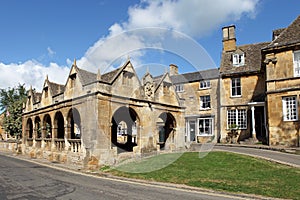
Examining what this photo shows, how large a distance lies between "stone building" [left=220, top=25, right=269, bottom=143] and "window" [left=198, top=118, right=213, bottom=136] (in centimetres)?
254

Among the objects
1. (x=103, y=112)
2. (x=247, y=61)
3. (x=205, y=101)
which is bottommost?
(x=103, y=112)

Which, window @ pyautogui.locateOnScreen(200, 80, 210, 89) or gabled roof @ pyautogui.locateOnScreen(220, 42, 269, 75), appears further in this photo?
window @ pyautogui.locateOnScreen(200, 80, 210, 89)

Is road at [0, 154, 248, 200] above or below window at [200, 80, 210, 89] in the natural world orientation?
below

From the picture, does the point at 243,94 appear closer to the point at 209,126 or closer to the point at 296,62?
the point at 209,126

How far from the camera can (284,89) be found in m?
20.0

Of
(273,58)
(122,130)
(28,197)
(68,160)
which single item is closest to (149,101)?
(68,160)

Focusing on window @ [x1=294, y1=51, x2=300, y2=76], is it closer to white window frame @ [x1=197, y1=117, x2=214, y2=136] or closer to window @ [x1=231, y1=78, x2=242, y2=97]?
window @ [x1=231, y1=78, x2=242, y2=97]

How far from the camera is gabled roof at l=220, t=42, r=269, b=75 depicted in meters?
27.8

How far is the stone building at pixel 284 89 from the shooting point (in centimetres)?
1964

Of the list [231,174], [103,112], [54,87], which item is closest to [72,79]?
[103,112]

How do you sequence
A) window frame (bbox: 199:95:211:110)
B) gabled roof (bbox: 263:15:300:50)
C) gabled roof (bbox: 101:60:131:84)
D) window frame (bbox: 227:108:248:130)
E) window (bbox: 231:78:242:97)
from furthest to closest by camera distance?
window frame (bbox: 199:95:211:110) < window (bbox: 231:78:242:97) < window frame (bbox: 227:108:248:130) < gabled roof (bbox: 263:15:300:50) < gabled roof (bbox: 101:60:131:84)

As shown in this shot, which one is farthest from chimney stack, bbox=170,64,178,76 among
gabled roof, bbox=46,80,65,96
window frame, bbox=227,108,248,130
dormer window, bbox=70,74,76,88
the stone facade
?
dormer window, bbox=70,74,76,88

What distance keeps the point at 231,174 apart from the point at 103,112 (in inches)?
335

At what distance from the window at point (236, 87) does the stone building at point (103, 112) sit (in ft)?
27.9
